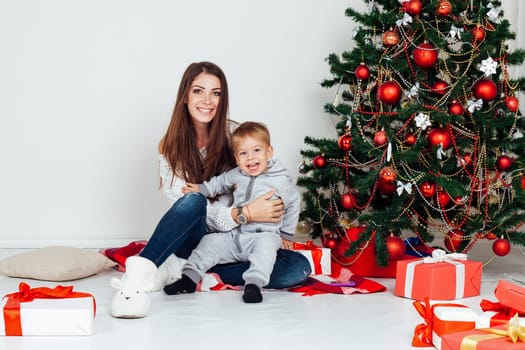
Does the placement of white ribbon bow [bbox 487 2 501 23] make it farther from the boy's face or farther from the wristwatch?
the wristwatch

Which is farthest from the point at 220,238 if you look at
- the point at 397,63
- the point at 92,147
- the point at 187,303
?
the point at 92,147

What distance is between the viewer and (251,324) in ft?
7.39

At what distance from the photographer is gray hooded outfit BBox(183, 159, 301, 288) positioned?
2631 mm

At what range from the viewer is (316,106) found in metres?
3.91

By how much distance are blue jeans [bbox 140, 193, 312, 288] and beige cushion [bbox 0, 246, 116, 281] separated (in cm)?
40

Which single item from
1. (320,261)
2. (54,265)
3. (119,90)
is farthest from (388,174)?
(119,90)

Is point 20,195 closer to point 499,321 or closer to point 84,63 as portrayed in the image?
point 84,63

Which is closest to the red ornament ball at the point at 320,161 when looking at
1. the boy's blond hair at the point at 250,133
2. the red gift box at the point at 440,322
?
the boy's blond hair at the point at 250,133

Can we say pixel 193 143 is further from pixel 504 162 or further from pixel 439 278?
pixel 504 162

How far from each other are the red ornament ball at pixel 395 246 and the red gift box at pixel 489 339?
1.01 m

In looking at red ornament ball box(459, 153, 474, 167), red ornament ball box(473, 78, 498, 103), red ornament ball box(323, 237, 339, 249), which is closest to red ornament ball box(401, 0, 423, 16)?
red ornament ball box(473, 78, 498, 103)

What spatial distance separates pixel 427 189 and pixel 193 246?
3.05 feet

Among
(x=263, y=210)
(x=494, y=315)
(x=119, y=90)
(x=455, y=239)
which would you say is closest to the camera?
(x=494, y=315)

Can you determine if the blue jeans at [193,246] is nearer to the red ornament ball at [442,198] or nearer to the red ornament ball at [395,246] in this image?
the red ornament ball at [395,246]
